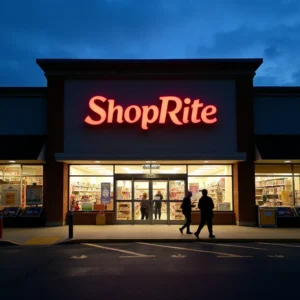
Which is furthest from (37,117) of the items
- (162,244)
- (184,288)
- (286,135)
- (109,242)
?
(184,288)

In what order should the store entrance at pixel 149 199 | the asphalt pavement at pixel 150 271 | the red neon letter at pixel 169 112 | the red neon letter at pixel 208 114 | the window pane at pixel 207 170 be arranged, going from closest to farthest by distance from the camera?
the asphalt pavement at pixel 150 271 < the red neon letter at pixel 169 112 < the red neon letter at pixel 208 114 < the store entrance at pixel 149 199 < the window pane at pixel 207 170

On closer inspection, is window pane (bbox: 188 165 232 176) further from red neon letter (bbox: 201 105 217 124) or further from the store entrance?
red neon letter (bbox: 201 105 217 124)

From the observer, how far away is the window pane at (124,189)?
2094 centimetres

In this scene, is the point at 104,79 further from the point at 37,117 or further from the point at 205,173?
the point at 205,173

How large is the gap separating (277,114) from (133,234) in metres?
9.50

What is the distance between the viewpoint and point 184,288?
Answer: 8.12 metres

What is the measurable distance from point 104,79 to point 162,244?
911 centimetres

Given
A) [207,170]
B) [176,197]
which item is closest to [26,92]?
[176,197]

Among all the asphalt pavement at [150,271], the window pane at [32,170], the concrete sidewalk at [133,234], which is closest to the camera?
the asphalt pavement at [150,271]

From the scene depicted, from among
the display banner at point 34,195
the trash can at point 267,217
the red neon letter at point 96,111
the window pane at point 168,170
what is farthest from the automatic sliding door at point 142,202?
the trash can at point 267,217

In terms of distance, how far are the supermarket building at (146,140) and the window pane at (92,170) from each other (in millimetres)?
52

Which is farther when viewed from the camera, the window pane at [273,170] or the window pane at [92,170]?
the window pane at [92,170]

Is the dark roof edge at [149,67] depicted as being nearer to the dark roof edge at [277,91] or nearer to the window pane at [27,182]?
the dark roof edge at [277,91]

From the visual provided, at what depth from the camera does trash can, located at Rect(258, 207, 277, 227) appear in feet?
63.8
